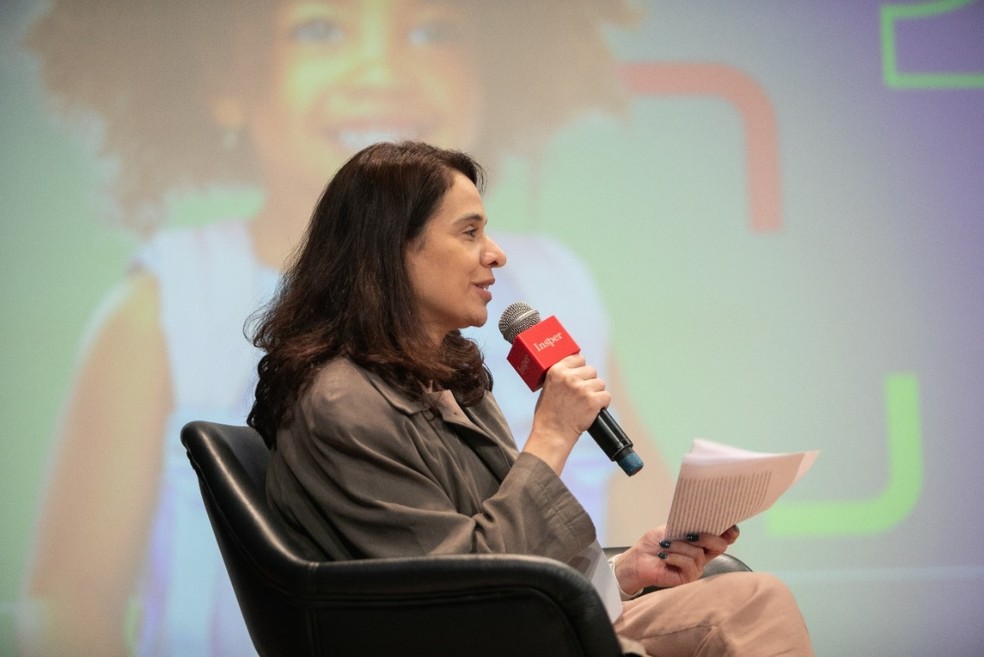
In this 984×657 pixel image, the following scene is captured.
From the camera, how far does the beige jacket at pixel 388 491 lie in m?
1.36

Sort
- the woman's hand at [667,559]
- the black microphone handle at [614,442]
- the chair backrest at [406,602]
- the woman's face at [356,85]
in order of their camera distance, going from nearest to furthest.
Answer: the chair backrest at [406,602] < the black microphone handle at [614,442] < the woman's hand at [667,559] < the woman's face at [356,85]

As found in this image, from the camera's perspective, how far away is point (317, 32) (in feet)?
10.0

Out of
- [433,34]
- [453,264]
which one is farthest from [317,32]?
[453,264]

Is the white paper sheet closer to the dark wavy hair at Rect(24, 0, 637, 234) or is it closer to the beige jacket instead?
the beige jacket

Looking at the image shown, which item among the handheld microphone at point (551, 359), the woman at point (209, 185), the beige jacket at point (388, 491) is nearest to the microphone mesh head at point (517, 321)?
the handheld microphone at point (551, 359)

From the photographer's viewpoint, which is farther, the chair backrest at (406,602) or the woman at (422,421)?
the woman at (422,421)

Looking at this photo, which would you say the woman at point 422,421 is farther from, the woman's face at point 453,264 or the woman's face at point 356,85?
the woman's face at point 356,85

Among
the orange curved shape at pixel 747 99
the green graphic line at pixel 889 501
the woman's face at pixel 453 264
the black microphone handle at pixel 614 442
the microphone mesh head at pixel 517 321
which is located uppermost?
the orange curved shape at pixel 747 99

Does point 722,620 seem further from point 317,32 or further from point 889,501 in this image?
point 317,32

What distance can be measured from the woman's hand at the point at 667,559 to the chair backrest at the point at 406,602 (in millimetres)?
435

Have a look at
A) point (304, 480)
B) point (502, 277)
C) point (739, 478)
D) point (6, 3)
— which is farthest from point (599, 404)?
point (6, 3)

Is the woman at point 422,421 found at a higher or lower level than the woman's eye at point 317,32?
lower

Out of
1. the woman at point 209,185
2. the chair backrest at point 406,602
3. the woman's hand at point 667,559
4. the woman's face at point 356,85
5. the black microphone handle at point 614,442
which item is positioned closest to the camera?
the chair backrest at point 406,602

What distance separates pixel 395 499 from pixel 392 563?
0.13 metres
